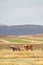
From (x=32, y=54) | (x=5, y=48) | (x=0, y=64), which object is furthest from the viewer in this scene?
(x=5, y=48)

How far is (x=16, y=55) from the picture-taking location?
2828cm

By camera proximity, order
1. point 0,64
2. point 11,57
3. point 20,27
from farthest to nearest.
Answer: point 20,27 < point 11,57 < point 0,64

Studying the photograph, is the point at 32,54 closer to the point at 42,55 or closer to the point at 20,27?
the point at 42,55

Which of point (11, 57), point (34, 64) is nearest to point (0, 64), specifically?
point (34, 64)

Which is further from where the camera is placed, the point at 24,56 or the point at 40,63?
the point at 24,56

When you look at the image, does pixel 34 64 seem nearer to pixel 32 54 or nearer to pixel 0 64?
pixel 0 64

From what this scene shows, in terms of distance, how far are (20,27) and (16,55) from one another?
182 feet

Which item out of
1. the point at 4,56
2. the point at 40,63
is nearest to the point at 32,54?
the point at 4,56

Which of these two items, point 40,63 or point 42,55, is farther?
point 42,55

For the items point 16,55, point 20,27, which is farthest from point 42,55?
point 20,27

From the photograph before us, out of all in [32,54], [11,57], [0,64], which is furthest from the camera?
[32,54]

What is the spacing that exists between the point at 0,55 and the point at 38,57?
4163 mm

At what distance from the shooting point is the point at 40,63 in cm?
2300

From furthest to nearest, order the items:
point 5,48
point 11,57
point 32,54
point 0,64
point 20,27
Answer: point 20,27 → point 5,48 → point 32,54 → point 11,57 → point 0,64
